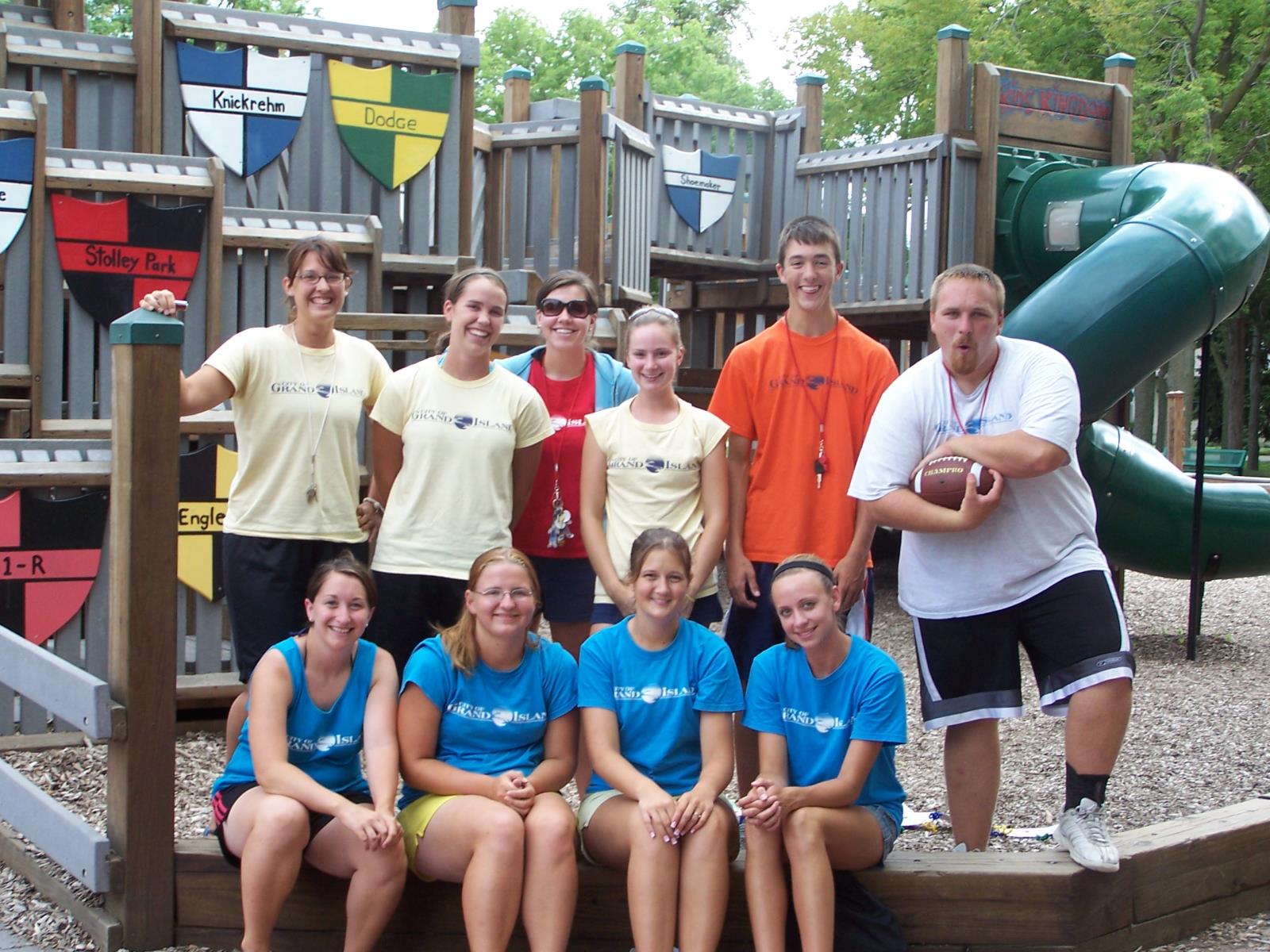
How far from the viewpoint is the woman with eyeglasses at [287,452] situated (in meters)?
4.09

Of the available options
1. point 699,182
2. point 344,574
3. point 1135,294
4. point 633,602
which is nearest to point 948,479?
point 633,602

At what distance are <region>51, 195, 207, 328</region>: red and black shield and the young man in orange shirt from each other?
3.02 m

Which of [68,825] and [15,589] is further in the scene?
[15,589]

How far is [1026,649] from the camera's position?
3762 mm

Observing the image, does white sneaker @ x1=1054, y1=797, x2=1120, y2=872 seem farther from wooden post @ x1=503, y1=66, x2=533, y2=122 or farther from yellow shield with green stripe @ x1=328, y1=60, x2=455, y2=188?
wooden post @ x1=503, y1=66, x2=533, y2=122

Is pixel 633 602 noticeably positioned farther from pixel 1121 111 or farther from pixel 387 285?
pixel 1121 111

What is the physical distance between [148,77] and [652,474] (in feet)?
14.7

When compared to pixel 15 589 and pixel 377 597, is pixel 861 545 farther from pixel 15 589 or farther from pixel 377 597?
pixel 15 589

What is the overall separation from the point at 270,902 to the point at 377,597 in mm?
991

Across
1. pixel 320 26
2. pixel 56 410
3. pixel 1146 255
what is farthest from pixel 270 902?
pixel 1146 255

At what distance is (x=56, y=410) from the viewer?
6102 millimetres

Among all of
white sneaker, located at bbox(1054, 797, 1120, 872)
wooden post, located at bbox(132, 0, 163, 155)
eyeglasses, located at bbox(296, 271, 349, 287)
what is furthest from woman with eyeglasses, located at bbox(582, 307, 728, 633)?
wooden post, located at bbox(132, 0, 163, 155)

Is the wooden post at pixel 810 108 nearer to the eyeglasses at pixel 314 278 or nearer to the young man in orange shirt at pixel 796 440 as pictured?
the young man in orange shirt at pixel 796 440

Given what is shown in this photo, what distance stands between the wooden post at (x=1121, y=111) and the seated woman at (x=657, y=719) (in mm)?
8653
